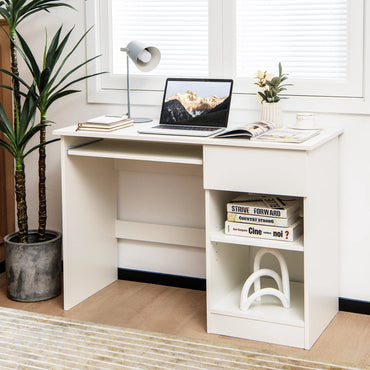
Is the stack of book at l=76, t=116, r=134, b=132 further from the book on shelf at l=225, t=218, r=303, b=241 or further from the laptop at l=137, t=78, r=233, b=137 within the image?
the book on shelf at l=225, t=218, r=303, b=241

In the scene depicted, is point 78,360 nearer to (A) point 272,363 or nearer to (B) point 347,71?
(A) point 272,363

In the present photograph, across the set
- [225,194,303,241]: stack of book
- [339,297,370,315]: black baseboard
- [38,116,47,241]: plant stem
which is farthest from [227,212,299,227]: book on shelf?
[38,116,47,241]: plant stem

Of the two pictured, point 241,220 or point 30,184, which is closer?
point 241,220

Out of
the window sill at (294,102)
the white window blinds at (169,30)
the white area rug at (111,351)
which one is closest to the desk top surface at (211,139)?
the window sill at (294,102)

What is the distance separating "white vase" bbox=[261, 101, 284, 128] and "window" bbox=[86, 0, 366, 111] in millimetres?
163

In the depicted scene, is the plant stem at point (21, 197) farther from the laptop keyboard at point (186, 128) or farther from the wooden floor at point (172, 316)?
the laptop keyboard at point (186, 128)

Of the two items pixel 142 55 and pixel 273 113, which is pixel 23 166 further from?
pixel 273 113

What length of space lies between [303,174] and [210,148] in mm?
405

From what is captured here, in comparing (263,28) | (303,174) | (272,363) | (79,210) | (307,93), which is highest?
(263,28)

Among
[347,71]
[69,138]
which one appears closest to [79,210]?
[69,138]

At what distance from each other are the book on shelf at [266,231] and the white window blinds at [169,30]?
2.78ft

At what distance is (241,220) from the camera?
2.92 metres

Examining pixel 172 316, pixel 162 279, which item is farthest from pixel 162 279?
pixel 172 316

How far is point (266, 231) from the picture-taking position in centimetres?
286
